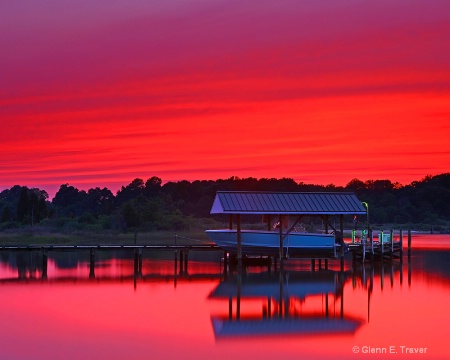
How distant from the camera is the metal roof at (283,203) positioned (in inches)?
1959

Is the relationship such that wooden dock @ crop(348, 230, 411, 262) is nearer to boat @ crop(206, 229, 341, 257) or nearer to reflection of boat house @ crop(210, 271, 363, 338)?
boat @ crop(206, 229, 341, 257)

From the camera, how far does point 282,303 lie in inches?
1519

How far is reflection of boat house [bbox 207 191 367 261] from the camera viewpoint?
50094 millimetres

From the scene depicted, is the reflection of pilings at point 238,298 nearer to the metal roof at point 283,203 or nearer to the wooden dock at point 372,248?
the metal roof at point 283,203

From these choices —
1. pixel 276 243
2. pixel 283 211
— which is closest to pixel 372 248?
pixel 276 243

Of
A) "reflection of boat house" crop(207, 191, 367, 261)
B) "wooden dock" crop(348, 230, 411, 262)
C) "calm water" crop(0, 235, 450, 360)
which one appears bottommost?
"calm water" crop(0, 235, 450, 360)

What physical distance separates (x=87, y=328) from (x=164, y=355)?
5455 millimetres

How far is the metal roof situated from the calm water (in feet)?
11.5

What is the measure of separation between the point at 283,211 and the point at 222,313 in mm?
15251

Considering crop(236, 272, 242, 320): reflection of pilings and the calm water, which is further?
crop(236, 272, 242, 320): reflection of pilings

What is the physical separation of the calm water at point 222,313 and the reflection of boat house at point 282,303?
1.8 inches

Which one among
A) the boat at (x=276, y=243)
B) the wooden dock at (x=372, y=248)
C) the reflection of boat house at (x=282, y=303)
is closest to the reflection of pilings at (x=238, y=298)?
the reflection of boat house at (x=282, y=303)

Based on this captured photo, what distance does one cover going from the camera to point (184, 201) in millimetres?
156500

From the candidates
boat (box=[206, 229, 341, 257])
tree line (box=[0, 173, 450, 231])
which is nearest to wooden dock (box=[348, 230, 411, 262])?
boat (box=[206, 229, 341, 257])
